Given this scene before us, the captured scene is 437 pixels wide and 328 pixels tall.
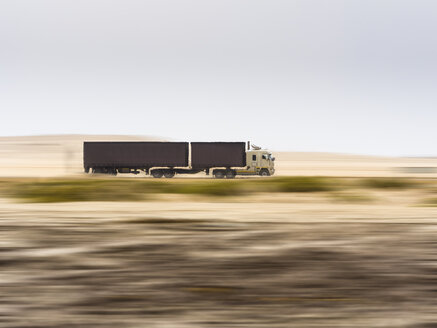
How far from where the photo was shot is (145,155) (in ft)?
126

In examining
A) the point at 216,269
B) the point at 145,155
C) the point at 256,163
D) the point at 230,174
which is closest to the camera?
the point at 216,269

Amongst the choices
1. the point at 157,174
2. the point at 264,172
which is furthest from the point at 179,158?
the point at 264,172

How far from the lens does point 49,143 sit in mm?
159750

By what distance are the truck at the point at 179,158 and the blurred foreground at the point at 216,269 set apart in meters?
28.1

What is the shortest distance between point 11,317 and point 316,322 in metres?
2.94

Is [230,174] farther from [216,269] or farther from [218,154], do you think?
[216,269]

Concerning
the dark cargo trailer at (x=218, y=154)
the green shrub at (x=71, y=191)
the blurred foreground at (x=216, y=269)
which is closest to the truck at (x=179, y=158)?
the dark cargo trailer at (x=218, y=154)

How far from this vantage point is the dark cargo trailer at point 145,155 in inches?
1508

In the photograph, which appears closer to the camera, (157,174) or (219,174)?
(219,174)

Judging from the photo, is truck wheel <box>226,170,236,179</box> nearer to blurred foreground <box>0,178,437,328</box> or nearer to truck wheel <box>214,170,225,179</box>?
truck wheel <box>214,170,225,179</box>

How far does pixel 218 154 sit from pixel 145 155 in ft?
18.7

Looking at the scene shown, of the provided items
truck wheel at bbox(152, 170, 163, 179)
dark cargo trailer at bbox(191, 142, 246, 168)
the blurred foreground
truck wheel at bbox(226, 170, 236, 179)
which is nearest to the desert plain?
the blurred foreground

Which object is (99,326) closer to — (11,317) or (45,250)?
(11,317)

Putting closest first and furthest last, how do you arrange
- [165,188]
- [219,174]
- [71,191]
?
[71,191]
[165,188]
[219,174]
